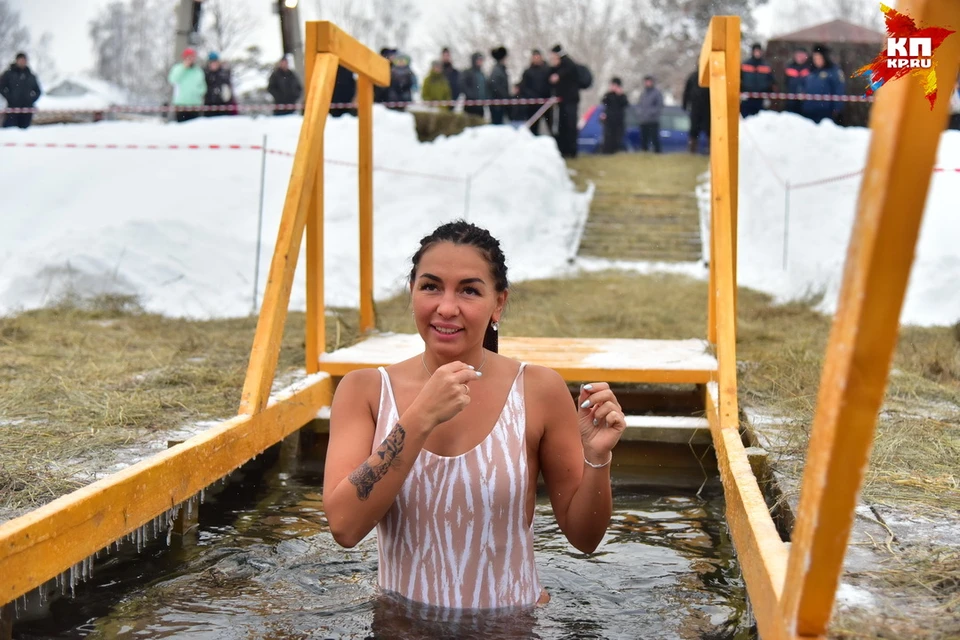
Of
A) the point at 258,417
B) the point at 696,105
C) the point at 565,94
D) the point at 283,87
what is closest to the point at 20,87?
the point at 283,87

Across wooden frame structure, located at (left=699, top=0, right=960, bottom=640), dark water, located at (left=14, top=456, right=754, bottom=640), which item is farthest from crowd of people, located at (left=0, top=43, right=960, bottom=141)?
wooden frame structure, located at (left=699, top=0, right=960, bottom=640)

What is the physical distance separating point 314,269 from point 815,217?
12.7 m

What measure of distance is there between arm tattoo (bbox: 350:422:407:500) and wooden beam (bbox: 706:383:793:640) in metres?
0.97

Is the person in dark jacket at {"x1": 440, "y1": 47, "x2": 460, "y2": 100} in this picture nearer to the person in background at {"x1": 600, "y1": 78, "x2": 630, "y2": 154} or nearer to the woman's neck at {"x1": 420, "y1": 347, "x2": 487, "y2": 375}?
the person in background at {"x1": 600, "y1": 78, "x2": 630, "y2": 154}

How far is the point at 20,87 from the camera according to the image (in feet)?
59.6

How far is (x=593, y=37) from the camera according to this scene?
5206 centimetres

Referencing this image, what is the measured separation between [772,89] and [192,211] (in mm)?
11692

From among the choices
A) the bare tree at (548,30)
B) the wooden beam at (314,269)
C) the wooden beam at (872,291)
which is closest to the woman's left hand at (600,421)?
the wooden beam at (872,291)

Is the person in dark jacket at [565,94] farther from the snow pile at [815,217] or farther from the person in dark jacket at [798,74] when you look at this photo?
the person in dark jacket at [798,74]

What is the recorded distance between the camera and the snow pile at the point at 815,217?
1145 centimetres

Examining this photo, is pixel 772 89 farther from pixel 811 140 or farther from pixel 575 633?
pixel 575 633

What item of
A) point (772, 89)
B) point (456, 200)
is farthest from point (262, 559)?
point (772, 89)

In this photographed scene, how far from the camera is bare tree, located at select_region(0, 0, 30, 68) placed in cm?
5959

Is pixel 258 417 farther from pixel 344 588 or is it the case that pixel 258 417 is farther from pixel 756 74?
pixel 756 74
